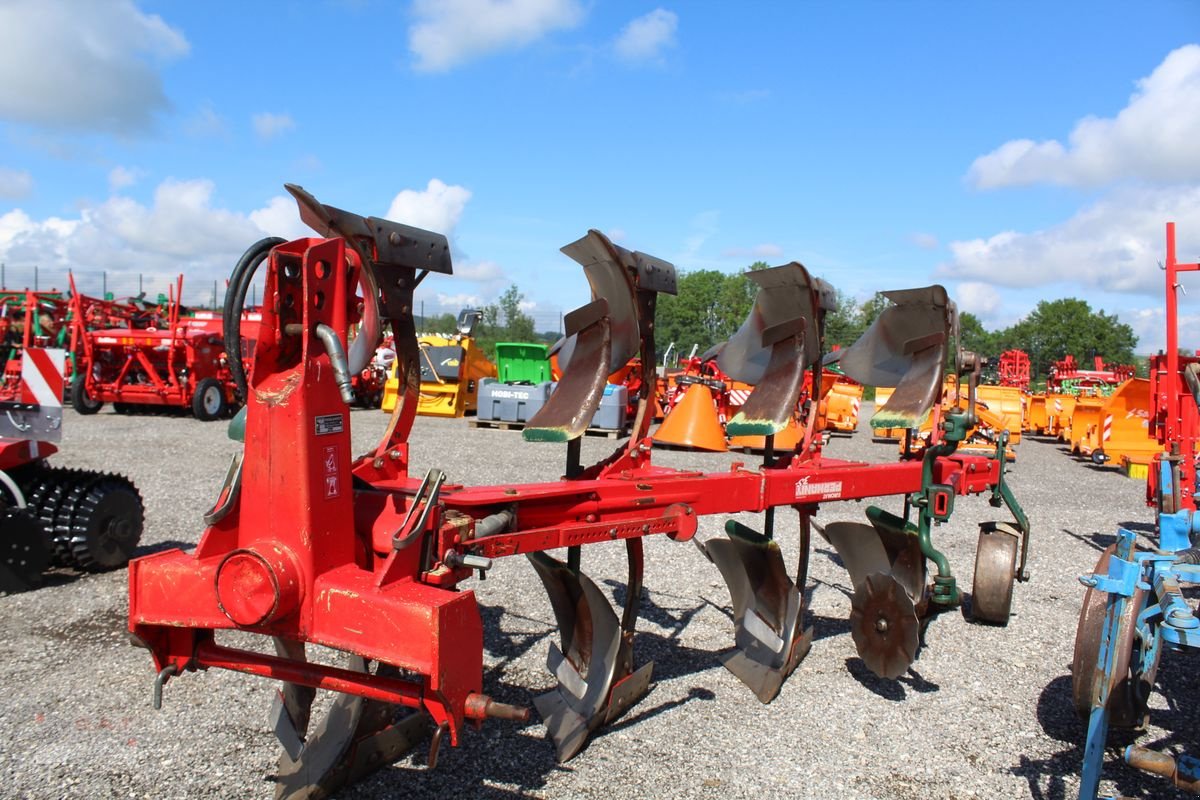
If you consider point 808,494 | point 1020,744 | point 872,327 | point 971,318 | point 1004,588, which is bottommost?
point 1020,744

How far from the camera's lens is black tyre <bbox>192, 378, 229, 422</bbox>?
1599 centimetres

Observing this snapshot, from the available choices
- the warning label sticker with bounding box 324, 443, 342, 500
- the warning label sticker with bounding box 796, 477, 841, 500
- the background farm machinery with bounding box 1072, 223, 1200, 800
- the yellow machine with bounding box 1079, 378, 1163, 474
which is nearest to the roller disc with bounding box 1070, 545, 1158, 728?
the background farm machinery with bounding box 1072, 223, 1200, 800

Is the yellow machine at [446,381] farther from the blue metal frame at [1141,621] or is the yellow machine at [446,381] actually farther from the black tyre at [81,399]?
the blue metal frame at [1141,621]

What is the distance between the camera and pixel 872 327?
5.16 meters

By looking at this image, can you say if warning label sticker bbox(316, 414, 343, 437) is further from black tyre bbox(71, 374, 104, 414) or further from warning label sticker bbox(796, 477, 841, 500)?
black tyre bbox(71, 374, 104, 414)

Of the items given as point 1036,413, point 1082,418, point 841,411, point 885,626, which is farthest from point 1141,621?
point 1036,413

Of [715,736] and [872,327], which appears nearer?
[715,736]

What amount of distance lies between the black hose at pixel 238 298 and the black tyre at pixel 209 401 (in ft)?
48.4

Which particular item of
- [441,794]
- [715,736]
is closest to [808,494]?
[715,736]

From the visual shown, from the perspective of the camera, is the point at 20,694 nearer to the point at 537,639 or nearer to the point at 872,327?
the point at 537,639

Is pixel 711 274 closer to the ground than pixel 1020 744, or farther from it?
farther from it

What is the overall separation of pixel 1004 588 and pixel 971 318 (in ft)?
234

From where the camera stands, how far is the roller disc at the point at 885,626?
4066mm

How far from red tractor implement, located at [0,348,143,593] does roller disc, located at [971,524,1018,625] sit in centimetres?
555
